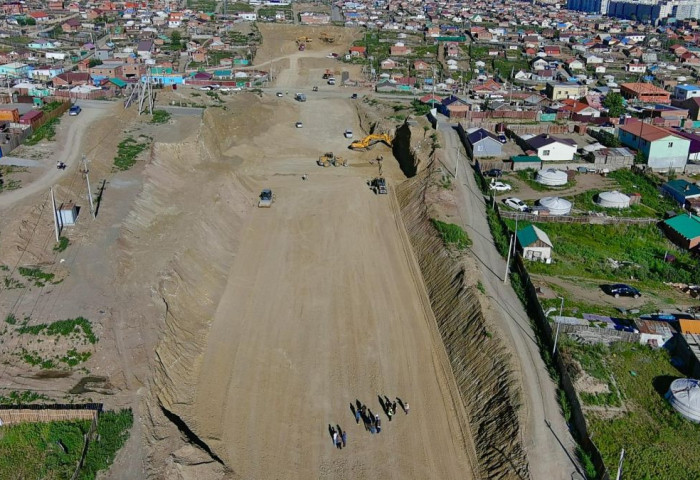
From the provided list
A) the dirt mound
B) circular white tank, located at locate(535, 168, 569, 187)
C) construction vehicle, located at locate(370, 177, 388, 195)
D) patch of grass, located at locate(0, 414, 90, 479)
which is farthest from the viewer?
the dirt mound

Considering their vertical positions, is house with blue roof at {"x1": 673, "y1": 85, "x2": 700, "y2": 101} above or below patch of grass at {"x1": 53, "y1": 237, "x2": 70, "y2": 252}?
below

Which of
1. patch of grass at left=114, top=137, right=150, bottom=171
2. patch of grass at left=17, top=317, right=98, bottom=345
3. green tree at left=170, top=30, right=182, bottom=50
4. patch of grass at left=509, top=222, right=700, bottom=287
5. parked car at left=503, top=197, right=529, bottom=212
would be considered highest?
green tree at left=170, top=30, right=182, bottom=50

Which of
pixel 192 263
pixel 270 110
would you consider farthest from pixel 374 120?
pixel 192 263

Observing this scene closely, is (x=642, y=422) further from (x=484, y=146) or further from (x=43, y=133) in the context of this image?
(x=43, y=133)

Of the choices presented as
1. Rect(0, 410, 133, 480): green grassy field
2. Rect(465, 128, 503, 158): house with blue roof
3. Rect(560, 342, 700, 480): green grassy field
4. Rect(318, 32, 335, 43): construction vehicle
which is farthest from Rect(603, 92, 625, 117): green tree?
Rect(318, 32, 335, 43): construction vehicle

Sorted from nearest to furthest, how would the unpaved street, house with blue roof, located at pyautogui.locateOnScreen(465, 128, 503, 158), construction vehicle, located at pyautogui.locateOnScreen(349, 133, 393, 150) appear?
the unpaved street < house with blue roof, located at pyautogui.locateOnScreen(465, 128, 503, 158) < construction vehicle, located at pyautogui.locateOnScreen(349, 133, 393, 150)

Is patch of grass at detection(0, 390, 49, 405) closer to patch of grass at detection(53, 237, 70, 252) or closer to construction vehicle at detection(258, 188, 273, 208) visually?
patch of grass at detection(53, 237, 70, 252)

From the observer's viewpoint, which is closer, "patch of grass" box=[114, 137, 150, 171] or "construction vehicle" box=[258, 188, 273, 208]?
"patch of grass" box=[114, 137, 150, 171]
